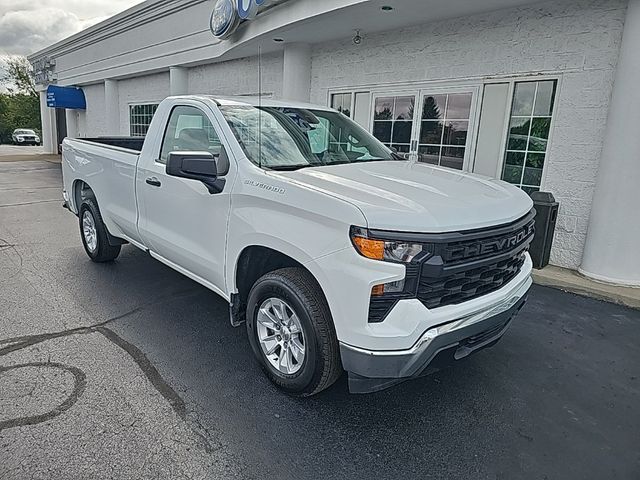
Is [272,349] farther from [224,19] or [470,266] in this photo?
[224,19]

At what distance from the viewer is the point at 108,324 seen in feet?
13.8

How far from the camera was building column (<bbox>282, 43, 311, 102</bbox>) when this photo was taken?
9.62 metres

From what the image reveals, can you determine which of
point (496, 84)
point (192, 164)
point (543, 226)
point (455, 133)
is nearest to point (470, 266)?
point (192, 164)

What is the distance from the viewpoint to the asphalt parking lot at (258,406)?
2.55 metres

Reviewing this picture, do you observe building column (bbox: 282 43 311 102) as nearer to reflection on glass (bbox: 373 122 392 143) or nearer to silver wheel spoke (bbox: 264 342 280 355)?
reflection on glass (bbox: 373 122 392 143)

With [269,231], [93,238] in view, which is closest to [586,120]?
[269,231]

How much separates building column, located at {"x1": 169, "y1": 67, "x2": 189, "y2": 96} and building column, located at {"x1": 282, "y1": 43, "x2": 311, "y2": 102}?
5491mm

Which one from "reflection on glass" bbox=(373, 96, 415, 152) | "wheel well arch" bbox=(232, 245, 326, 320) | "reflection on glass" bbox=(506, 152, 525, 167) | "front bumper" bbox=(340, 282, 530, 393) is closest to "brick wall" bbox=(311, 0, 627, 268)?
"reflection on glass" bbox=(506, 152, 525, 167)

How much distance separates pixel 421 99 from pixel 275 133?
4.97 m

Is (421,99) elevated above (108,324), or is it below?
above

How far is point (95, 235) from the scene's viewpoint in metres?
5.80

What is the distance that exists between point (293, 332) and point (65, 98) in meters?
23.1

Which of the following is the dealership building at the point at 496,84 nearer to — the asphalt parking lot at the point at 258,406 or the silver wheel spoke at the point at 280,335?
the asphalt parking lot at the point at 258,406

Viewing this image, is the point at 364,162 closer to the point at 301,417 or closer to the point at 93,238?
the point at 301,417
